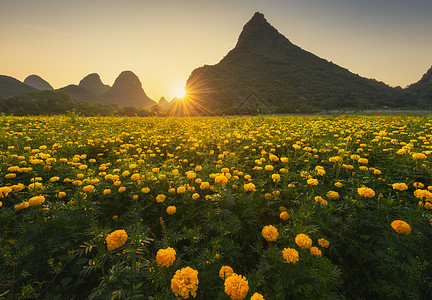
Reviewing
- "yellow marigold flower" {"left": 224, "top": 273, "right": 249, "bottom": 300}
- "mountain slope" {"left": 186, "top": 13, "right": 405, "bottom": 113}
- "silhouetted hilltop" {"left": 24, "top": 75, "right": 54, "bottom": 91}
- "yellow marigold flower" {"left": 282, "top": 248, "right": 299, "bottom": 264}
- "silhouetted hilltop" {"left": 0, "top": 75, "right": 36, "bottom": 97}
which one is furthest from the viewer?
"silhouetted hilltop" {"left": 24, "top": 75, "right": 54, "bottom": 91}

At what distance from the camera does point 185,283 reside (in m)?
1.21

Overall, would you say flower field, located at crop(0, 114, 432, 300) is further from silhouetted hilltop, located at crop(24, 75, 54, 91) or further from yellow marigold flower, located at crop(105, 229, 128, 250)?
silhouetted hilltop, located at crop(24, 75, 54, 91)

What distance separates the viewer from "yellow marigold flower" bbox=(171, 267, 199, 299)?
1157 millimetres

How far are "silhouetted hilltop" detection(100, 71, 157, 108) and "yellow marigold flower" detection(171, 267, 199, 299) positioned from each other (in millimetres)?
145802

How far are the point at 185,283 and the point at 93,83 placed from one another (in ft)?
594

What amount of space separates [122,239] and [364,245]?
2545 mm

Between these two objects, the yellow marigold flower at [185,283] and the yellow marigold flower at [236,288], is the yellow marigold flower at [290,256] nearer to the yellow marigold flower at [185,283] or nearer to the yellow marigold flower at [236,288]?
the yellow marigold flower at [236,288]

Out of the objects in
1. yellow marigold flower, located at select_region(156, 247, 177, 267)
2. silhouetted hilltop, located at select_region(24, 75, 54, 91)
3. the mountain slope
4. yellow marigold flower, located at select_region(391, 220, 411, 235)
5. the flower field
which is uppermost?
silhouetted hilltop, located at select_region(24, 75, 54, 91)

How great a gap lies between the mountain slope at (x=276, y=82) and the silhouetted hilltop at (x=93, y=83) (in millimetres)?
98761

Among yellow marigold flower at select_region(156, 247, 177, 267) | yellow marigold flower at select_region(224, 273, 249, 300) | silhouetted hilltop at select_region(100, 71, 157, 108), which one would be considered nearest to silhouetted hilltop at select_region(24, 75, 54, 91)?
silhouetted hilltop at select_region(100, 71, 157, 108)

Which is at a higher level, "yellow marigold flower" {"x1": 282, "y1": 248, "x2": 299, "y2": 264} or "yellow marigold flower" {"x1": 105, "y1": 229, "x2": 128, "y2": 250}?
"yellow marigold flower" {"x1": 105, "y1": 229, "x2": 128, "y2": 250}

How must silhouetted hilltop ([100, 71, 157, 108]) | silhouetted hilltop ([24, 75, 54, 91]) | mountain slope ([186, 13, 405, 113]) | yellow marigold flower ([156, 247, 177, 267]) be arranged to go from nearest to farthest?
1. yellow marigold flower ([156, 247, 177, 267])
2. mountain slope ([186, 13, 405, 113])
3. silhouetted hilltop ([100, 71, 157, 108])
4. silhouetted hilltop ([24, 75, 54, 91])

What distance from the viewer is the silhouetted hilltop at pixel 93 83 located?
13688 centimetres

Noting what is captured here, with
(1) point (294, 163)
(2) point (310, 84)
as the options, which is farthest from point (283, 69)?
(1) point (294, 163)
